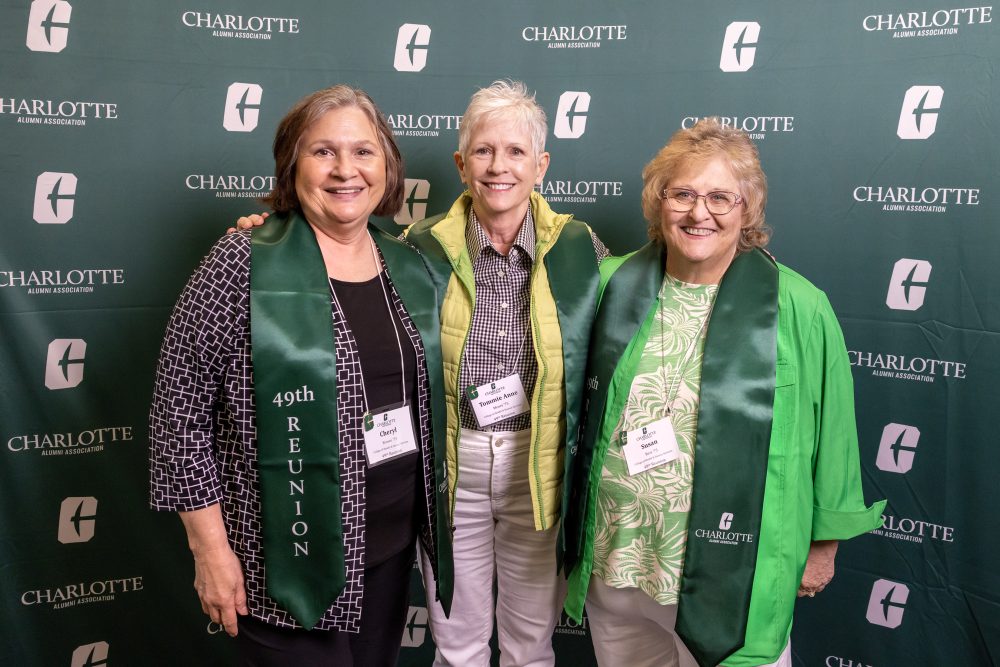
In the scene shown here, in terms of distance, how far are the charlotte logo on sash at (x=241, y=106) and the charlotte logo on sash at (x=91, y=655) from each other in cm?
188

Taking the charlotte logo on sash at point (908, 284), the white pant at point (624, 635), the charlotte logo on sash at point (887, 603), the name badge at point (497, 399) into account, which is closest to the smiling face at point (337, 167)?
the name badge at point (497, 399)

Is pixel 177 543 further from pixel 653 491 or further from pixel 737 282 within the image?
pixel 737 282

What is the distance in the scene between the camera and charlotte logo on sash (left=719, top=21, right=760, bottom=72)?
2328mm

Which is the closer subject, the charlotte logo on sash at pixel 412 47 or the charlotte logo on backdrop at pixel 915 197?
the charlotte logo on backdrop at pixel 915 197

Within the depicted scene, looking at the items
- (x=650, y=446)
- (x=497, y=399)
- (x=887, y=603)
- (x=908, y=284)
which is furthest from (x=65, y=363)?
(x=887, y=603)

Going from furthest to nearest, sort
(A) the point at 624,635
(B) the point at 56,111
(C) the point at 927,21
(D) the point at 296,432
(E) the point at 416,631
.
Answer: (E) the point at 416,631
(B) the point at 56,111
(C) the point at 927,21
(A) the point at 624,635
(D) the point at 296,432

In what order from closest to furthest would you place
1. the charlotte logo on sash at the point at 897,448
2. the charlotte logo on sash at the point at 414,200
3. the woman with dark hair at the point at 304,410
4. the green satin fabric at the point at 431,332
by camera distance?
the woman with dark hair at the point at 304,410
the green satin fabric at the point at 431,332
the charlotte logo on sash at the point at 897,448
the charlotte logo on sash at the point at 414,200

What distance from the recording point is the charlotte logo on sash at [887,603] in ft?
7.91

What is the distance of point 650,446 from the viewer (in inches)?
62.3

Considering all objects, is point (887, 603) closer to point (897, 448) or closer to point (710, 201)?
point (897, 448)

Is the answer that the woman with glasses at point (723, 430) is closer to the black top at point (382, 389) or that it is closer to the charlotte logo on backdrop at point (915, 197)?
the black top at point (382, 389)

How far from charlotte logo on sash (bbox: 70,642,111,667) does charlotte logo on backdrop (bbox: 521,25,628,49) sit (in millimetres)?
2623

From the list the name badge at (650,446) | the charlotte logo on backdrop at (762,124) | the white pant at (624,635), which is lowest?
the white pant at (624,635)

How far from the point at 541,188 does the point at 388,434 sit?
4.25 ft
